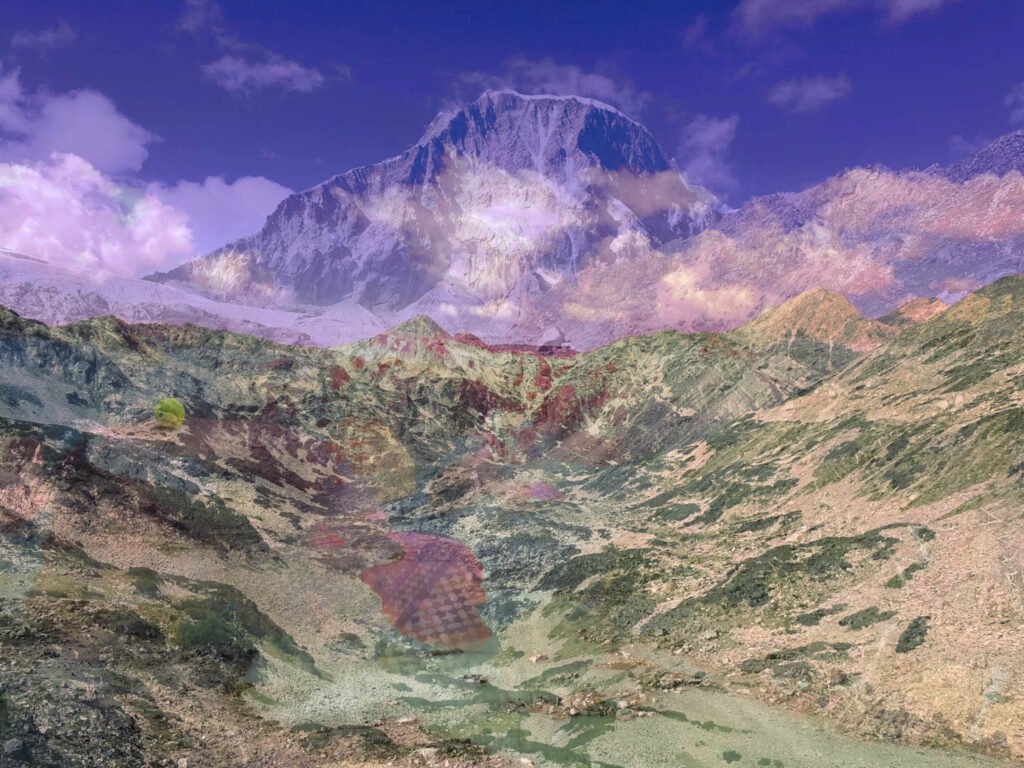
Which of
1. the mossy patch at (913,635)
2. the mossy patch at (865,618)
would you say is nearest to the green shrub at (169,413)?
the mossy patch at (865,618)

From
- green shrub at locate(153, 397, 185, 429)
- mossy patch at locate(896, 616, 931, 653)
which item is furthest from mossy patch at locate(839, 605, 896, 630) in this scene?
green shrub at locate(153, 397, 185, 429)

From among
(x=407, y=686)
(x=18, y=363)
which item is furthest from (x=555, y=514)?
(x=18, y=363)

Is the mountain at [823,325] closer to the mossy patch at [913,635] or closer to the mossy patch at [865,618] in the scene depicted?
the mossy patch at [865,618]

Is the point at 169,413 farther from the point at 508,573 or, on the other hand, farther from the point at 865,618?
the point at 865,618

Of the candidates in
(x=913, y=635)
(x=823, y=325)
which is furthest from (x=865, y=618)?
(x=823, y=325)

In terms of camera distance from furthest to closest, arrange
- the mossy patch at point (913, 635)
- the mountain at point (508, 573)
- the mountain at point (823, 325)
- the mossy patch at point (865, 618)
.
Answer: the mountain at point (823, 325), the mossy patch at point (865, 618), the mossy patch at point (913, 635), the mountain at point (508, 573)

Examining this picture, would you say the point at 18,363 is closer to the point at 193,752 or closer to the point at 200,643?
the point at 200,643

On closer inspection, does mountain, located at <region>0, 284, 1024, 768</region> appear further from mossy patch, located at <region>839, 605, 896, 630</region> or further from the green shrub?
→ the green shrub

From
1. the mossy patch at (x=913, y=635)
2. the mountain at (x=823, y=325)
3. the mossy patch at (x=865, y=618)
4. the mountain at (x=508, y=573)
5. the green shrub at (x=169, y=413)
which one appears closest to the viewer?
the mountain at (x=508, y=573)
